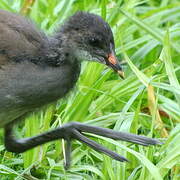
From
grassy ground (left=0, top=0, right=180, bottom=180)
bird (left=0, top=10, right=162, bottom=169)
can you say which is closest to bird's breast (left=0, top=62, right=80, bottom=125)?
bird (left=0, top=10, right=162, bottom=169)

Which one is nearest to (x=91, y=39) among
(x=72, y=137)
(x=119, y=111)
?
(x=72, y=137)

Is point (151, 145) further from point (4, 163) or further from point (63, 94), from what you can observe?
point (4, 163)

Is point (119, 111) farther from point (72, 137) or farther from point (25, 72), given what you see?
point (25, 72)

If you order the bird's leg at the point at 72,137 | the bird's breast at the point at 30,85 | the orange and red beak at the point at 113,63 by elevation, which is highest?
the orange and red beak at the point at 113,63

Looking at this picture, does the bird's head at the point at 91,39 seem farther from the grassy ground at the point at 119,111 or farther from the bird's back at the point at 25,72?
the grassy ground at the point at 119,111

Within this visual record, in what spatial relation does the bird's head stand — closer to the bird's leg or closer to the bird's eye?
the bird's eye

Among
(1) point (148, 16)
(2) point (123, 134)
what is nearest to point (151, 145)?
(2) point (123, 134)

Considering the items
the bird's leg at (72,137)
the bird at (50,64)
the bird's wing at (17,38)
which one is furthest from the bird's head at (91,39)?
the bird's leg at (72,137)

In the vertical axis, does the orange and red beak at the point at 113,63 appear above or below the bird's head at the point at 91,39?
below
